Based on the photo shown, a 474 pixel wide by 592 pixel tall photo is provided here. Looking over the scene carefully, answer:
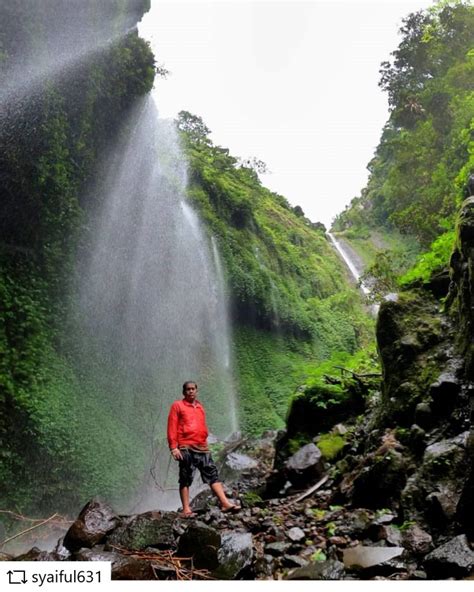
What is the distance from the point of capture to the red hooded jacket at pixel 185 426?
5.40 metres

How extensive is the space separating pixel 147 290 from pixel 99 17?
26.6ft

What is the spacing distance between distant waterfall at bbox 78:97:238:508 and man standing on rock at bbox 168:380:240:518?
7.08 meters

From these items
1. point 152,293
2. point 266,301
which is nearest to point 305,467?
point 152,293

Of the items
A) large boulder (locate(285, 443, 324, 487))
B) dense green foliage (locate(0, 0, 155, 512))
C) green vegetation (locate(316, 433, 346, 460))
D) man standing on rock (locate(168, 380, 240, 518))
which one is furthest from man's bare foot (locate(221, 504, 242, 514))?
dense green foliage (locate(0, 0, 155, 512))

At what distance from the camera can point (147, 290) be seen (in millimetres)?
15203

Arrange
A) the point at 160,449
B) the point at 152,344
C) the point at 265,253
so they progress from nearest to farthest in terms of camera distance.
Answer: the point at 160,449, the point at 152,344, the point at 265,253

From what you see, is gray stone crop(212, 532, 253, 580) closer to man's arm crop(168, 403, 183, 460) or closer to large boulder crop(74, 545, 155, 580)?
large boulder crop(74, 545, 155, 580)

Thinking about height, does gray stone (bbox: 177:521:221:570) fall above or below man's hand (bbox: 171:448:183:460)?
below

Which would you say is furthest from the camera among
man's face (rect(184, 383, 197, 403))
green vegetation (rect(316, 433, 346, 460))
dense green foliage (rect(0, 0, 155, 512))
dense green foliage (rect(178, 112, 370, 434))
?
dense green foliage (rect(178, 112, 370, 434))

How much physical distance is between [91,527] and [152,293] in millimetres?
11272

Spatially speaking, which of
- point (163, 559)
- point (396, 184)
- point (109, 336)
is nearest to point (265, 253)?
point (396, 184)

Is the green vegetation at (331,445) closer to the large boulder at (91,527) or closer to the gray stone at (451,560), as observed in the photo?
the large boulder at (91,527)

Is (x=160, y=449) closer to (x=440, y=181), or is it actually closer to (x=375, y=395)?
(x=375, y=395)

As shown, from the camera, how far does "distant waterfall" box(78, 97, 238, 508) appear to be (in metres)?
12.8
